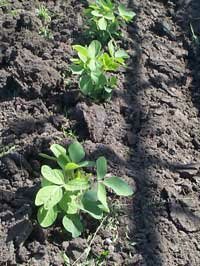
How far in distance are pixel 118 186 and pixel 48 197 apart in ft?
0.93

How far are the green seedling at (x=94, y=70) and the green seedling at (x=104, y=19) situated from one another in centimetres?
26

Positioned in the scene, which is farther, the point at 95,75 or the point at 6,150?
the point at 95,75

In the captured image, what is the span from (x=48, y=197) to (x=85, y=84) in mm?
779

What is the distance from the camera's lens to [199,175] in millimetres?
2752

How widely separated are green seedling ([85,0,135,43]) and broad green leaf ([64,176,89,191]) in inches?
43.3

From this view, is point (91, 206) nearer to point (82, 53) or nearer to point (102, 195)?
point (102, 195)

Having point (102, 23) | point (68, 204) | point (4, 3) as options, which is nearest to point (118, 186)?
point (68, 204)

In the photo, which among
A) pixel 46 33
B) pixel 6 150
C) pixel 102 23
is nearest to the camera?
pixel 6 150

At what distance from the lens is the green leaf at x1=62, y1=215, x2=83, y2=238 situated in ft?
7.55

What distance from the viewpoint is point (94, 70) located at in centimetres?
286

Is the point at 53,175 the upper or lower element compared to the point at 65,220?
upper

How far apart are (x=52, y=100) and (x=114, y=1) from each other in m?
0.98

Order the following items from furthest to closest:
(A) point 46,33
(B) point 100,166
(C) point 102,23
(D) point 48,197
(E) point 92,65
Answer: (A) point 46,33 < (C) point 102,23 < (E) point 92,65 < (B) point 100,166 < (D) point 48,197

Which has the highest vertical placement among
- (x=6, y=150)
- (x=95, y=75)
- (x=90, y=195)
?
(x=95, y=75)
